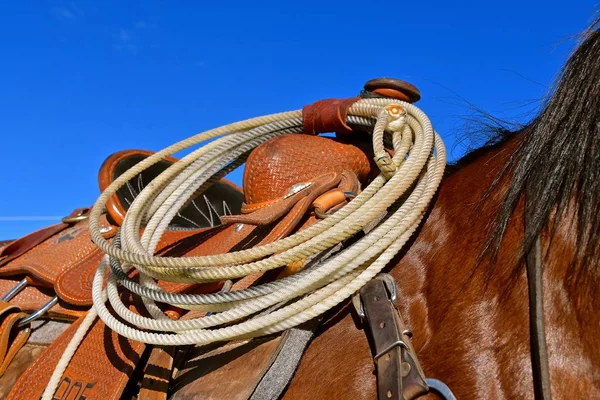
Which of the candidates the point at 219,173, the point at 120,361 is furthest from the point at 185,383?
the point at 219,173

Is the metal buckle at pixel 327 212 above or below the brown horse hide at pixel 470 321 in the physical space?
above

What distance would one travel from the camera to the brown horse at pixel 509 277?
36.2 inches

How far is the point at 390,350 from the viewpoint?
103 cm

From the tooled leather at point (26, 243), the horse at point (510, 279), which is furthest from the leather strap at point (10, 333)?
the horse at point (510, 279)

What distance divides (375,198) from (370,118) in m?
0.40

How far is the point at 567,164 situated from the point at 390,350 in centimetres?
48

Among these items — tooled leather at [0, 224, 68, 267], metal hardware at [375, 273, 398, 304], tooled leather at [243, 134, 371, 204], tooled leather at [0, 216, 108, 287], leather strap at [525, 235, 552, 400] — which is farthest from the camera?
tooled leather at [0, 224, 68, 267]

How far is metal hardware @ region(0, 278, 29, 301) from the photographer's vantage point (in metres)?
1.82

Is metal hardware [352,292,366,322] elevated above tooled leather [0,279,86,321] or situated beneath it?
situated beneath

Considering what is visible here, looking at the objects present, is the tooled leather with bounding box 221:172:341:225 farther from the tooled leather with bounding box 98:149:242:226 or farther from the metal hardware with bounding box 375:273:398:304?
the tooled leather with bounding box 98:149:242:226

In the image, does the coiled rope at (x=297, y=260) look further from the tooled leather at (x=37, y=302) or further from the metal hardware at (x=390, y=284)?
the tooled leather at (x=37, y=302)

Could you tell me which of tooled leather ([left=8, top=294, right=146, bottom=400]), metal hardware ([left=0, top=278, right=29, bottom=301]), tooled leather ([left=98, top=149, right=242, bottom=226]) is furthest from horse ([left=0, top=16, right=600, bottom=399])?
metal hardware ([left=0, top=278, right=29, bottom=301])

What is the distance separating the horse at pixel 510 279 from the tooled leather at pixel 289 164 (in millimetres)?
352

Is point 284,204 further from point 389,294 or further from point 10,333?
point 10,333
